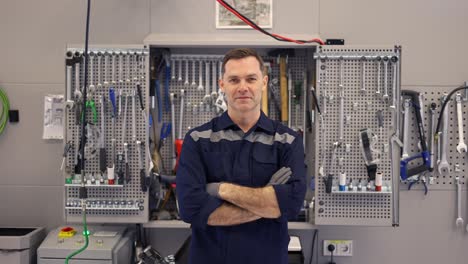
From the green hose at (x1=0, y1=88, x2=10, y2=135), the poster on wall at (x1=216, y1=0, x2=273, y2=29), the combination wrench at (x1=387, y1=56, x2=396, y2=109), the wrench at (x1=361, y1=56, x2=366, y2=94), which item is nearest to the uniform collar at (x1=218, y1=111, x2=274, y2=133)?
the wrench at (x1=361, y1=56, x2=366, y2=94)

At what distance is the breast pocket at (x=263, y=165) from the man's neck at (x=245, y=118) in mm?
125

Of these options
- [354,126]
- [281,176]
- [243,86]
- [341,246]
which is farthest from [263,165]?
[341,246]

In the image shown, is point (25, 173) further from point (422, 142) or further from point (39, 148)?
point (422, 142)

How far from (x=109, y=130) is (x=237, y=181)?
0.91 meters

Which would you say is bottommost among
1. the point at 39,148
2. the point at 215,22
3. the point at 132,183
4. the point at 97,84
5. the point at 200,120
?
the point at 132,183

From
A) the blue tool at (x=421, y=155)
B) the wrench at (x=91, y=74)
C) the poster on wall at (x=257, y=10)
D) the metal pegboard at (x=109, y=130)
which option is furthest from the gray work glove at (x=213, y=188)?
the blue tool at (x=421, y=155)

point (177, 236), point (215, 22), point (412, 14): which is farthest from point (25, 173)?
point (412, 14)

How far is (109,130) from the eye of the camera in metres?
2.10

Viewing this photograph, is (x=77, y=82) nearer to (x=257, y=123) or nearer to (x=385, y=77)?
(x=257, y=123)

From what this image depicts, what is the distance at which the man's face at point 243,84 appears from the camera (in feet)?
5.18

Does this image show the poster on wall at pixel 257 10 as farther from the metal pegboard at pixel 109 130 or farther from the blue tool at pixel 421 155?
the blue tool at pixel 421 155

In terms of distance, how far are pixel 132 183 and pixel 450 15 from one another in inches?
88.8

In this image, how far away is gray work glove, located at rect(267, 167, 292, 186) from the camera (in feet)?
5.11

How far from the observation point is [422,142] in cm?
230
